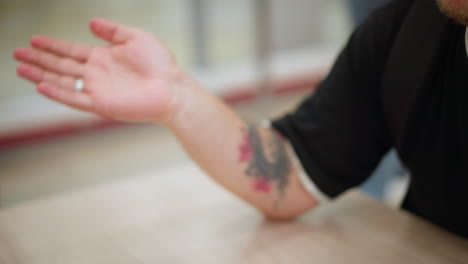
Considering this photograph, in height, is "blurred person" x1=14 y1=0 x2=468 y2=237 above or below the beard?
below

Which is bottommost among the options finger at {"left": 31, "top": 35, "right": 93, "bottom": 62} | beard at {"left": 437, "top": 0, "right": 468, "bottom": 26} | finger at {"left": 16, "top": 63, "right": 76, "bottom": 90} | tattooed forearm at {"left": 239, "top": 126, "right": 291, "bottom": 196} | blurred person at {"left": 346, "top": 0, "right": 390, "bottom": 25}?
tattooed forearm at {"left": 239, "top": 126, "right": 291, "bottom": 196}

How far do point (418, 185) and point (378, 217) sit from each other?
0.10m

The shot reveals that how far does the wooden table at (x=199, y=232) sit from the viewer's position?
81cm

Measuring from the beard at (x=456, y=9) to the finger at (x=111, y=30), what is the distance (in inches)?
18.9

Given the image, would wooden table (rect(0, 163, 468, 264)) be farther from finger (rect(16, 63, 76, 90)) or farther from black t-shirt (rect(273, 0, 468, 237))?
finger (rect(16, 63, 76, 90))

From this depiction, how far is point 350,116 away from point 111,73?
40cm

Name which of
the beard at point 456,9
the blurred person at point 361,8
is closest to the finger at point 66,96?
the beard at point 456,9

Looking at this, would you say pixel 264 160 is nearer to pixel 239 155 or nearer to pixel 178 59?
pixel 239 155

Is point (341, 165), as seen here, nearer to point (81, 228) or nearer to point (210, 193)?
point (210, 193)

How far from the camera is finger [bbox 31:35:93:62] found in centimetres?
86

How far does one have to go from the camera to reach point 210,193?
1036 millimetres

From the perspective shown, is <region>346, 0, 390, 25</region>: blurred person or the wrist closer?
the wrist

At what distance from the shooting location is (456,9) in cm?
69

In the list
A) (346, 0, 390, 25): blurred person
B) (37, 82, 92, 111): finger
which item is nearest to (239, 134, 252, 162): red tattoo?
(37, 82, 92, 111): finger
